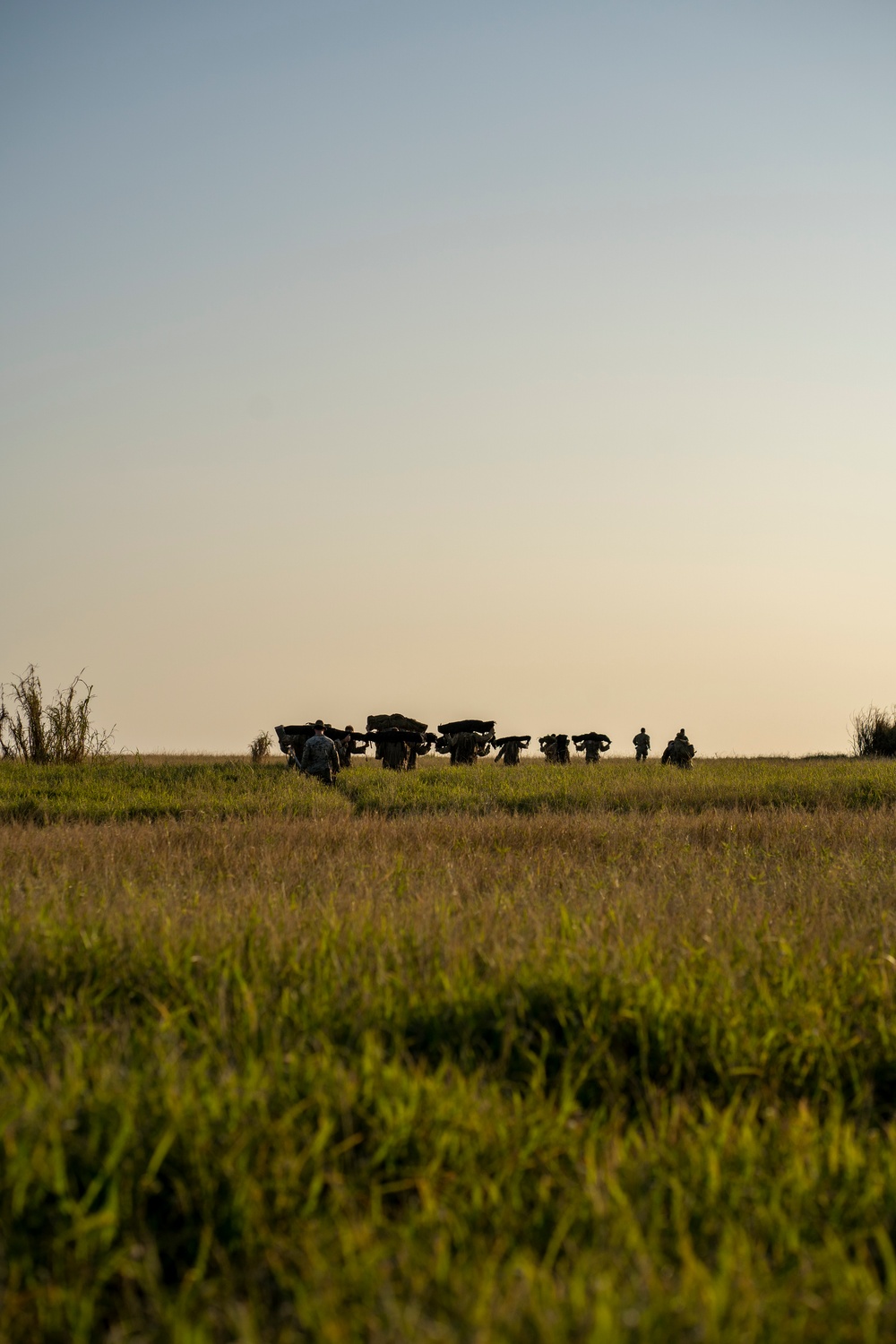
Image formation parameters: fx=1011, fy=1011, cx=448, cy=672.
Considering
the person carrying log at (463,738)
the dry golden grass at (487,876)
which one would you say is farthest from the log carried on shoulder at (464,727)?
the dry golden grass at (487,876)

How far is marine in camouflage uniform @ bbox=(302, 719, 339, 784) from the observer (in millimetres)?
19734

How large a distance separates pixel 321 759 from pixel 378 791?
2.97m

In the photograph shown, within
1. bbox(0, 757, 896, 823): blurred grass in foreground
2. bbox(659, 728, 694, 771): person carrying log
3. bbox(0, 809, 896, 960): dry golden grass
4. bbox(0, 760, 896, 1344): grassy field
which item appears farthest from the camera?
bbox(659, 728, 694, 771): person carrying log

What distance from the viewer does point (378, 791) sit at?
17312 millimetres

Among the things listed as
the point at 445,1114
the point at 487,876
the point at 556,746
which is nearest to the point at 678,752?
the point at 556,746

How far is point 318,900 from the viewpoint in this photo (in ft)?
20.6

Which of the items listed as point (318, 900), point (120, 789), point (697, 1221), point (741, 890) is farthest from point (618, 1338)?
point (120, 789)

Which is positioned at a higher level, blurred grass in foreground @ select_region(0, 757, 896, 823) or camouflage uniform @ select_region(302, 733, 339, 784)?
camouflage uniform @ select_region(302, 733, 339, 784)

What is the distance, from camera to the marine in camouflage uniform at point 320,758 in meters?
19.7

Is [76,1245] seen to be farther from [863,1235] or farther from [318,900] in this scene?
[318,900]

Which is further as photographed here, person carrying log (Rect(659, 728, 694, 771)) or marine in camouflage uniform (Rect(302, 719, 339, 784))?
person carrying log (Rect(659, 728, 694, 771))

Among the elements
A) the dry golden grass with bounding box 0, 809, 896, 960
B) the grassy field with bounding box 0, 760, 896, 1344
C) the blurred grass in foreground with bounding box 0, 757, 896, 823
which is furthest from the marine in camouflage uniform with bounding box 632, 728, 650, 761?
the grassy field with bounding box 0, 760, 896, 1344

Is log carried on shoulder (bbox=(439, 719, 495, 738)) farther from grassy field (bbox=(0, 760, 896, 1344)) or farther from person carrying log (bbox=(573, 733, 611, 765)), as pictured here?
Answer: grassy field (bbox=(0, 760, 896, 1344))

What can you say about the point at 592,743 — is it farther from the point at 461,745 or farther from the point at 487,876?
the point at 487,876
